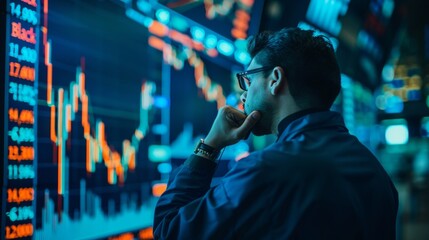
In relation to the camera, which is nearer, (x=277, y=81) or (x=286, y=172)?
(x=286, y=172)

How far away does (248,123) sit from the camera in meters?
1.35

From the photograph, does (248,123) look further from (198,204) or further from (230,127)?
(198,204)

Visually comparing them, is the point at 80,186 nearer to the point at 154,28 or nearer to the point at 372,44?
the point at 154,28

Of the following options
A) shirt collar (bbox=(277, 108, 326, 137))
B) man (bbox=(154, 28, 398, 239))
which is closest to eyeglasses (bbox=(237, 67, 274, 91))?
man (bbox=(154, 28, 398, 239))

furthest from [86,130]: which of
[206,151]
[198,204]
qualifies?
[198,204]

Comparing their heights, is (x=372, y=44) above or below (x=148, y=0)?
above

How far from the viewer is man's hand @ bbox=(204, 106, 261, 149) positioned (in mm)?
1346

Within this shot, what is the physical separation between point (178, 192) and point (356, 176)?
1.45ft

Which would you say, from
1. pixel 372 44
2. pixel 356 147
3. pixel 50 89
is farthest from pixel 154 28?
pixel 372 44

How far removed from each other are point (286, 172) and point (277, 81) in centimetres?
27

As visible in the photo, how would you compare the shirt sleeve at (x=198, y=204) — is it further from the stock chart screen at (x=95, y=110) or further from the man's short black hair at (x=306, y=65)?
the stock chart screen at (x=95, y=110)

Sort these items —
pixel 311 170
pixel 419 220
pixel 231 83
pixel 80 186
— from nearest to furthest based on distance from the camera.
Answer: pixel 311 170
pixel 80 186
pixel 231 83
pixel 419 220

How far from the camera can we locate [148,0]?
1.84 m

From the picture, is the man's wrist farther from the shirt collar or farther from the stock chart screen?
the stock chart screen
